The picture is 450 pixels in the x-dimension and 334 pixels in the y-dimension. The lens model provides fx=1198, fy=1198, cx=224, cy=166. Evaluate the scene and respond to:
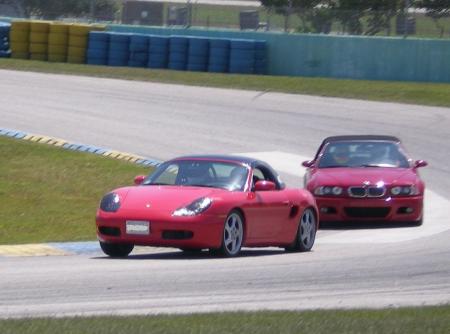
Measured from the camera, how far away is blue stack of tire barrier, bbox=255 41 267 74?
3769 cm

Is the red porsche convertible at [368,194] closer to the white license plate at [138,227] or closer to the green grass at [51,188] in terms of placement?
the green grass at [51,188]

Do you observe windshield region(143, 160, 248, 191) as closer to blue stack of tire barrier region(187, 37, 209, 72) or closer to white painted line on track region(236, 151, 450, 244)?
white painted line on track region(236, 151, 450, 244)

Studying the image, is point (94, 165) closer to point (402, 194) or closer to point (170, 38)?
point (402, 194)

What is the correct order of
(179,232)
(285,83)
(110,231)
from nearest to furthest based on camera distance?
(179,232) < (110,231) < (285,83)

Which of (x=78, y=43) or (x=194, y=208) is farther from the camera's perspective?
(x=78, y=43)

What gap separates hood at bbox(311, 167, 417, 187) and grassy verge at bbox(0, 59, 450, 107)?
1387 centimetres

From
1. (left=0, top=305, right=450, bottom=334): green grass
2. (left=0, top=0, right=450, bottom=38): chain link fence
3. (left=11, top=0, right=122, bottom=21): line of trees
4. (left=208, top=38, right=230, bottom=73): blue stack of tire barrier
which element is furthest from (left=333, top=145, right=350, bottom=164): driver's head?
(left=11, top=0, right=122, bottom=21): line of trees

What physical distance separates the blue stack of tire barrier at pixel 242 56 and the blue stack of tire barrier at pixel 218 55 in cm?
17

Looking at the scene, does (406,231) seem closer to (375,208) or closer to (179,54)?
(375,208)

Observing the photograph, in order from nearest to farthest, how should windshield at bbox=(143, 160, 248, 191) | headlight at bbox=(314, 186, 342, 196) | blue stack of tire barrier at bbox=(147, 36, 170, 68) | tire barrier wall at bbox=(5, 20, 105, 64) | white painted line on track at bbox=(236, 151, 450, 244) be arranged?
windshield at bbox=(143, 160, 248, 191) → white painted line on track at bbox=(236, 151, 450, 244) → headlight at bbox=(314, 186, 342, 196) → blue stack of tire barrier at bbox=(147, 36, 170, 68) → tire barrier wall at bbox=(5, 20, 105, 64)

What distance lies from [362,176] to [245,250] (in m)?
3.73

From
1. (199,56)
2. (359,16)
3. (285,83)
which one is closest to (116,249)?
(285,83)

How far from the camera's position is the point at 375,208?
1770 cm

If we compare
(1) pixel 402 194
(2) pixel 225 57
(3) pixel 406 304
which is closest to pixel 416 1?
(2) pixel 225 57
